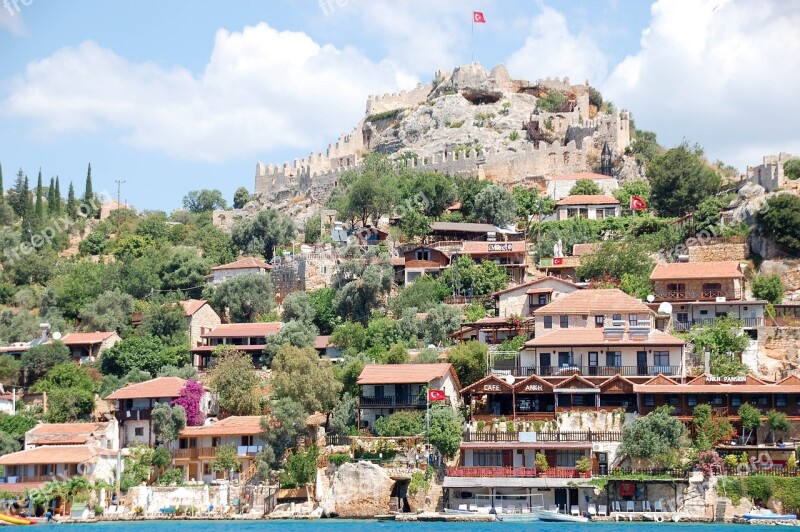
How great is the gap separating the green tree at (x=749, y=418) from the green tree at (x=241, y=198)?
7313 cm

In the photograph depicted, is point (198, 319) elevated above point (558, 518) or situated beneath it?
elevated above

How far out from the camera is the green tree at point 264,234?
90562 mm

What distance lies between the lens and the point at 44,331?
7712 cm

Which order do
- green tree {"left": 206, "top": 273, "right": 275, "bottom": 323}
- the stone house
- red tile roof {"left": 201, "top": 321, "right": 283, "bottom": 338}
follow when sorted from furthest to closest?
green tree {"left": 206, "top": 273, "right": 275, "bottom": 323} < the stone house < red tile roof {"left": 201, "top": 321, "right": 283, "bottom": 338}

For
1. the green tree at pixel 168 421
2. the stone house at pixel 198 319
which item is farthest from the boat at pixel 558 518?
the stone house at pixel 198 319

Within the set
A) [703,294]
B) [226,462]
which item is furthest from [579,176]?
[226,462]

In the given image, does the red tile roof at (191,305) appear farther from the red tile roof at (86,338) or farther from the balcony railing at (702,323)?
the balcony railing at (702,323)

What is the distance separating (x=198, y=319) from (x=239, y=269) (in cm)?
742

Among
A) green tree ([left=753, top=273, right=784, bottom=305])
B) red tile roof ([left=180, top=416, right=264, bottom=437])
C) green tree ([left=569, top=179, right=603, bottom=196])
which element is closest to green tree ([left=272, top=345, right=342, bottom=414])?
red tile roof ([left=180, top=416, right=264, bottom=437])

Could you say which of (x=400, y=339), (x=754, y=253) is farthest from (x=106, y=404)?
(x=754, y=253)

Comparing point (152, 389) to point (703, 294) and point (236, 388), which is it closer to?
point (236, 388)

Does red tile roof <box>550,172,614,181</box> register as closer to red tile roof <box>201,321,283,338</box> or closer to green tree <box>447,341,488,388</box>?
red tile roof <box>201,321,283,338</box>

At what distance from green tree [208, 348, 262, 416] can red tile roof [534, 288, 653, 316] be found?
14.7 meters

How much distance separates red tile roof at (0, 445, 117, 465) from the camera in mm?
57188
